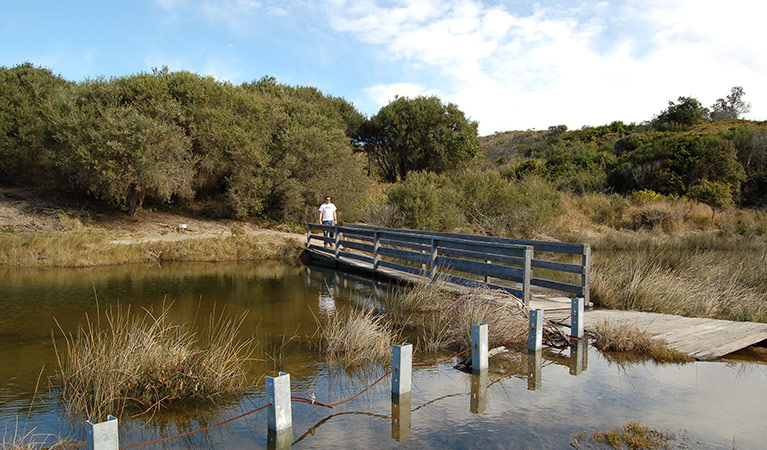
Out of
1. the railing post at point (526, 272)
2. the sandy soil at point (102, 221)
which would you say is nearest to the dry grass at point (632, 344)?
the railing post at point (526, 272)

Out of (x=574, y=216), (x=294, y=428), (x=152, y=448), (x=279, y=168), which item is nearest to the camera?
(x=152, y=448)

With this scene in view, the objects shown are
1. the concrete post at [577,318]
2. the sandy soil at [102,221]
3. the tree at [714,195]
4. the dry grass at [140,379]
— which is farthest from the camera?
the tree at [714,195]

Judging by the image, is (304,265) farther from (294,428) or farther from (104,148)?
(294,428)

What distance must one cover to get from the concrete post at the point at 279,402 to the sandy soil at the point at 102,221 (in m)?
14.7

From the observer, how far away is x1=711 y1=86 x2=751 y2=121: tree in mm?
51897

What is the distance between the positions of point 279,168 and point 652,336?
1765 centimetres

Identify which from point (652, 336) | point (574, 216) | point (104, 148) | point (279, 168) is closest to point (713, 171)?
point (574, 216)

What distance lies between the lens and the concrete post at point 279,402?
4238 millimetres

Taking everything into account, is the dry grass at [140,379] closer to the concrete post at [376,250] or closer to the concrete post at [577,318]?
the concrete post at [577,318]

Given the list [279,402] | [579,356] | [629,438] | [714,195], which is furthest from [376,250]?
[714,195]

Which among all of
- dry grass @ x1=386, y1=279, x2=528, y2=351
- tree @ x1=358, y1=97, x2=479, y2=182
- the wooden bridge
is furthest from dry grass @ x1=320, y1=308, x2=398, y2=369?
tree @ x1=358, y1=97, x2=479, y2=182

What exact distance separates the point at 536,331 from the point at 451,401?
190 centimetres

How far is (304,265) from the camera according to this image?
17281mm

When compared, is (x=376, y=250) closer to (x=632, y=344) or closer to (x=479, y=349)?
(x=632, y=344)
